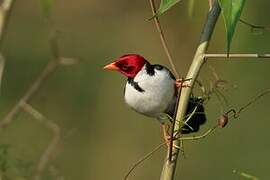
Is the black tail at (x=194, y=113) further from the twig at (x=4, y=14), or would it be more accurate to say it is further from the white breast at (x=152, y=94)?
the twig at (x=4, y=14)

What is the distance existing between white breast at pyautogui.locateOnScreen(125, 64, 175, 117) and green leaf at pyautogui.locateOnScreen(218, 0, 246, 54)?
0.42m

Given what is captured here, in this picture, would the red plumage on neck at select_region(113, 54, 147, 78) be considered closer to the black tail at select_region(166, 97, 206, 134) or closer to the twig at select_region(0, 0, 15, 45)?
the black tail at select_region(166, 97, 206, 134)

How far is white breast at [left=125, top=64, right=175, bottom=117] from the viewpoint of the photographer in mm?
1762

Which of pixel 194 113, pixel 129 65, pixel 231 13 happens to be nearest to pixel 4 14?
pixel 129 65

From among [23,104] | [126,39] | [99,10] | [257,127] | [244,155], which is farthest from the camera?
[99,10]

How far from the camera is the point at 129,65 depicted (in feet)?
5.99

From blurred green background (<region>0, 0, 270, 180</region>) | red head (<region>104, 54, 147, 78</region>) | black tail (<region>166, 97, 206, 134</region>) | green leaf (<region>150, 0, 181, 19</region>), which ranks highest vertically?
green leaf (<region>150, 0, 181, 19</region>)

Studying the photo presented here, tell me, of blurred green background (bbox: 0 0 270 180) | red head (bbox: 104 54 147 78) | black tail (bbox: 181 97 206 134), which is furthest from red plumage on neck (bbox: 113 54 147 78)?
blurred green background (bbox: 0 0 270 180)

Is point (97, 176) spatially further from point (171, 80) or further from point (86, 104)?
point (171, 80)

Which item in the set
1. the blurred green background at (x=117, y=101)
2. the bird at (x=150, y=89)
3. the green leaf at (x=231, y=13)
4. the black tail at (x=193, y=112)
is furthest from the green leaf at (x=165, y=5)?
the blurred green background at (x=117, y=101)

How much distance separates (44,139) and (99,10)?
2.91m

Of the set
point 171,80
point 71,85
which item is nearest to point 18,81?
point 71,85

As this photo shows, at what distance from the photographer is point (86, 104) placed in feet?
17.9

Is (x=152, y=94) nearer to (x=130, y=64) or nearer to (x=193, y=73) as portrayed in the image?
(x=130, y=64)
